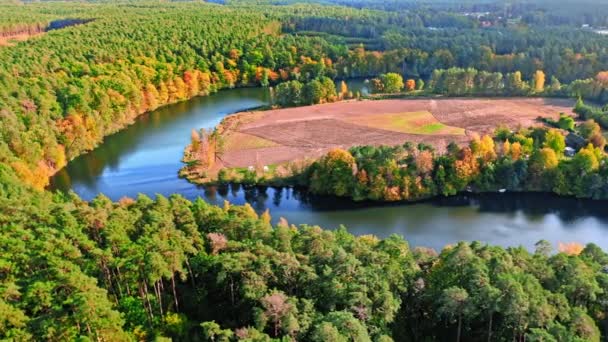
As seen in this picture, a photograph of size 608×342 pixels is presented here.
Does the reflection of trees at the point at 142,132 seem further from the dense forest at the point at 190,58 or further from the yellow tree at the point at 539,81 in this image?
the yellow tree at the point at 539,81

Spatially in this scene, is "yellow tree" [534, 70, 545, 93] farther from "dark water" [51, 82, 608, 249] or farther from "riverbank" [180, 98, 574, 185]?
"dark water" [51, 82, 608, 249]

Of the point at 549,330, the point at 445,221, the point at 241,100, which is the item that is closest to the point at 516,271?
the point at 549,330

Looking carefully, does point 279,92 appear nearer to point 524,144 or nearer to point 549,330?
point 524,144

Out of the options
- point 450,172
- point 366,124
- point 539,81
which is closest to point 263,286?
point 450,172

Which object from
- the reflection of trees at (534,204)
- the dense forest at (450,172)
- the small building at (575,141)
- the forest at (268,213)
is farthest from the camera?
the small building at (575,141)

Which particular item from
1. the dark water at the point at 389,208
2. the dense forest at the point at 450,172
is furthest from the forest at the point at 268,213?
the dark water at the point at 389,208

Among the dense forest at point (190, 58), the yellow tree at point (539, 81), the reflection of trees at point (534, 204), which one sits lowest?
the reflection of trees at point (534, 204)
